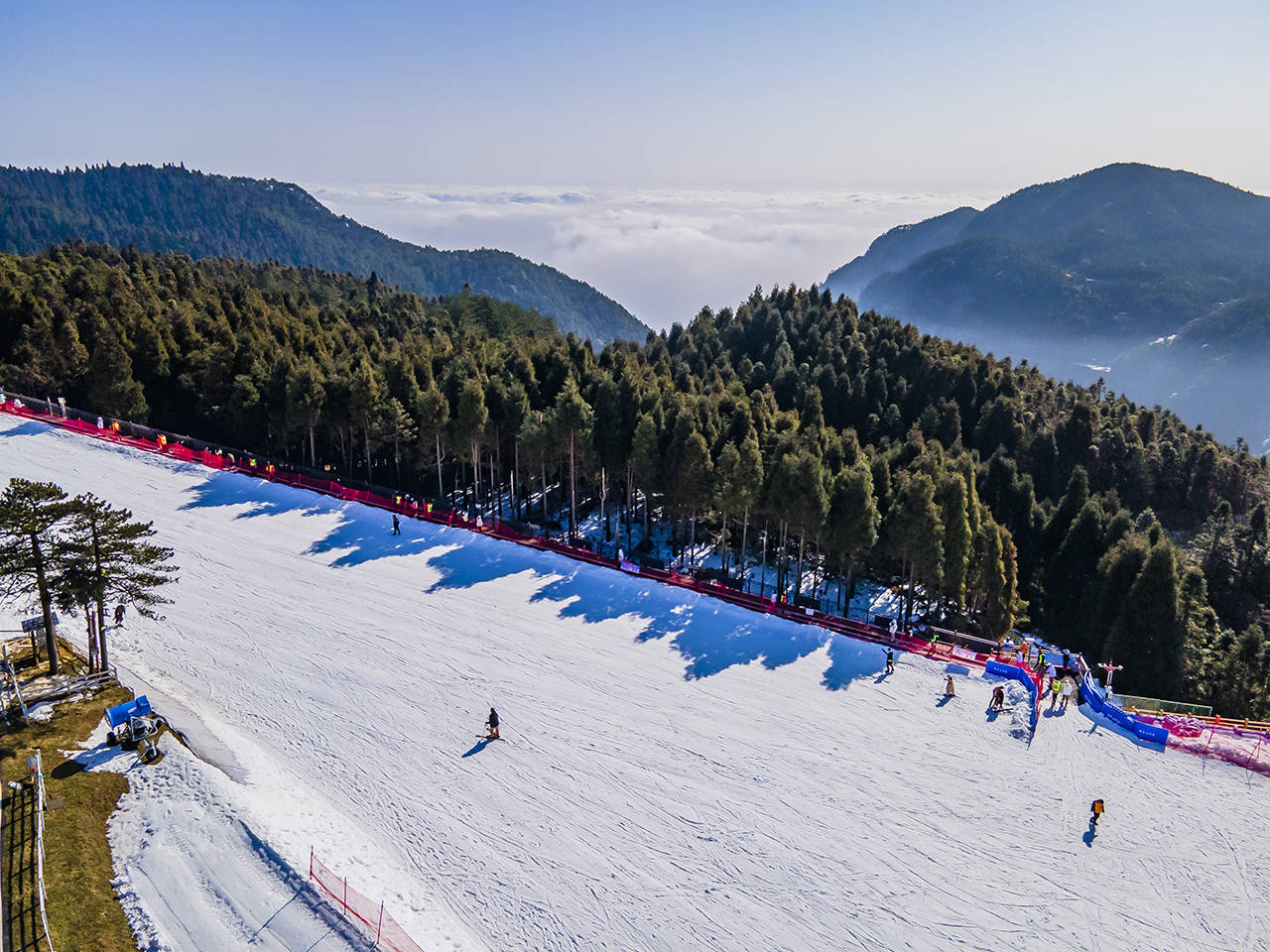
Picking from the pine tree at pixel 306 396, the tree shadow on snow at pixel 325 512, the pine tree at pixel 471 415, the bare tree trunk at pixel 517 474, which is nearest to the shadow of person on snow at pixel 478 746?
the tree shadow on snow at pixel 325 512

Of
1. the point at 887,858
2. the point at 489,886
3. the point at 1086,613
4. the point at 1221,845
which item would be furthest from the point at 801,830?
the point at 1086,613

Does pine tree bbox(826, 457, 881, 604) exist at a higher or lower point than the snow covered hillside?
higher

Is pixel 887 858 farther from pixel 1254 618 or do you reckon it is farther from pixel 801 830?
pixel 1254 618

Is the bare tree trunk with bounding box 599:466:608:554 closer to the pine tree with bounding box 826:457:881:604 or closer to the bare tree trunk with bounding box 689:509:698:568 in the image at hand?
the bare tree trunk with bounding box 689:509:698:568

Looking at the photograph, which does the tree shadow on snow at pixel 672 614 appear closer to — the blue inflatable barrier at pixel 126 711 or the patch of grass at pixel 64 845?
the blue inflatable barrier at pixel 126 711

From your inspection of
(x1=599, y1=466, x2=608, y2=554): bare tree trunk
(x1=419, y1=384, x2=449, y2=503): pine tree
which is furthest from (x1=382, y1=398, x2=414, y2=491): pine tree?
(x1=599, y1=466, x2=608, y2=554): bare tree trunk
